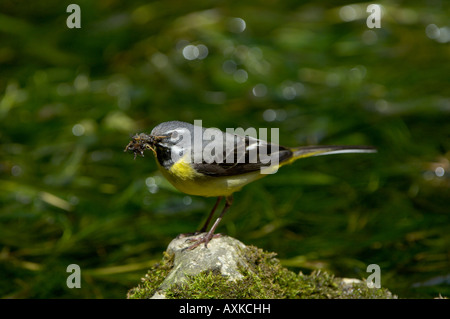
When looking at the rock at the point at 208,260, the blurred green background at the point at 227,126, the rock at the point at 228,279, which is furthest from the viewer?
the blurred green background at the point at 227,126

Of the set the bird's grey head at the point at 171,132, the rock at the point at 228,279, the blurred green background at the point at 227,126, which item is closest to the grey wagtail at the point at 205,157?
the bird's grey head at the point at 171,132

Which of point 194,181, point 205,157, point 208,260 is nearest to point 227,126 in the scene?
point 205,157

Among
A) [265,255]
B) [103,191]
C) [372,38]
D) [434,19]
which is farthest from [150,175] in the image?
[434,19]

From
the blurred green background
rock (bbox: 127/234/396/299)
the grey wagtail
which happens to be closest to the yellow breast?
the grey wagtail

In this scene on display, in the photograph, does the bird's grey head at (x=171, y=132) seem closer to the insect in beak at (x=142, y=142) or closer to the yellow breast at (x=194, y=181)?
the insect in beak at (x=142, y=142)

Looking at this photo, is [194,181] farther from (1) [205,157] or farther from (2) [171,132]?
(2) [171,132]
